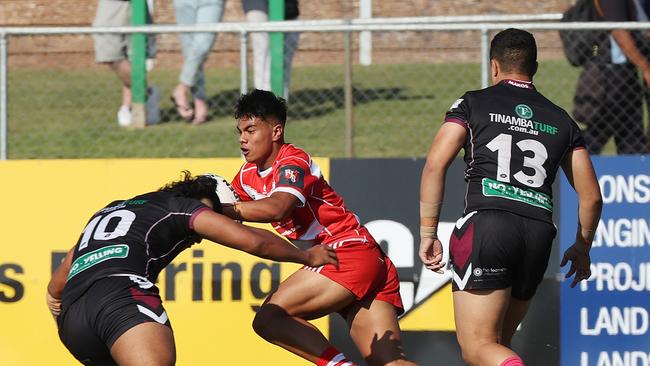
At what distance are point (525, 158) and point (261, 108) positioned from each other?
1.47 meters

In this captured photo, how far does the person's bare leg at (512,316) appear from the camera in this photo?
→ 631 cm

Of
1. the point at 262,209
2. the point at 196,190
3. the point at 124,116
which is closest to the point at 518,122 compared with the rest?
the point at 262,209

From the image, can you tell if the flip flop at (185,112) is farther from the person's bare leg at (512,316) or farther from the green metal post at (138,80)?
the person's bare leg at (512,316)

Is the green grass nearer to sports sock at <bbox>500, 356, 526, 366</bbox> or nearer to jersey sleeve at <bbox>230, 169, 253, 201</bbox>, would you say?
jersey sleeve at <bbox>230, 169, 253, 201</bbox>

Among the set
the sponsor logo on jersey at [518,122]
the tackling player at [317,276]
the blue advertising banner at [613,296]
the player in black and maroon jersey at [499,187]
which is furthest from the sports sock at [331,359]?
the blue advertising banner at [613,296]

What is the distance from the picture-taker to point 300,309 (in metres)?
6.57

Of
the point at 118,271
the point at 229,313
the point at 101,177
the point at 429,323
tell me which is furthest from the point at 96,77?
the point at 118,271

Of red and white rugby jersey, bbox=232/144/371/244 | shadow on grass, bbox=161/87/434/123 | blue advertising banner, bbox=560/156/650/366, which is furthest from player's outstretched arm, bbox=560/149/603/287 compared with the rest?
shadow on grass, bbox=161/87/434/123

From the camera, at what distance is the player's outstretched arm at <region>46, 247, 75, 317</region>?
230 inches

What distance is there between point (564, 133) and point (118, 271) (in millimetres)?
2315

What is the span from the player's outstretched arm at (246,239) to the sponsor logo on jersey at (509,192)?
97 cm

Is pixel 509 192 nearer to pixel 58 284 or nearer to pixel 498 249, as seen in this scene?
pixel 498 249

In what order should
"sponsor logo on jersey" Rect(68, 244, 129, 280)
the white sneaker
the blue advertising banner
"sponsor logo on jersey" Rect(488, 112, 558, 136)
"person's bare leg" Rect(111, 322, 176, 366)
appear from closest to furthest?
"person's bare leg" Rect(111, 322, 176, 366) < "sponsor logo on jersey" Rect(68, 244, 129, 280) < "sponsor logo on jersey" Rect(488, 112, 558, 136) < the blue advertising banner < the white sneaker

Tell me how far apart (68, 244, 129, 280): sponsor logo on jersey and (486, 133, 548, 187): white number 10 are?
6.14 feet
